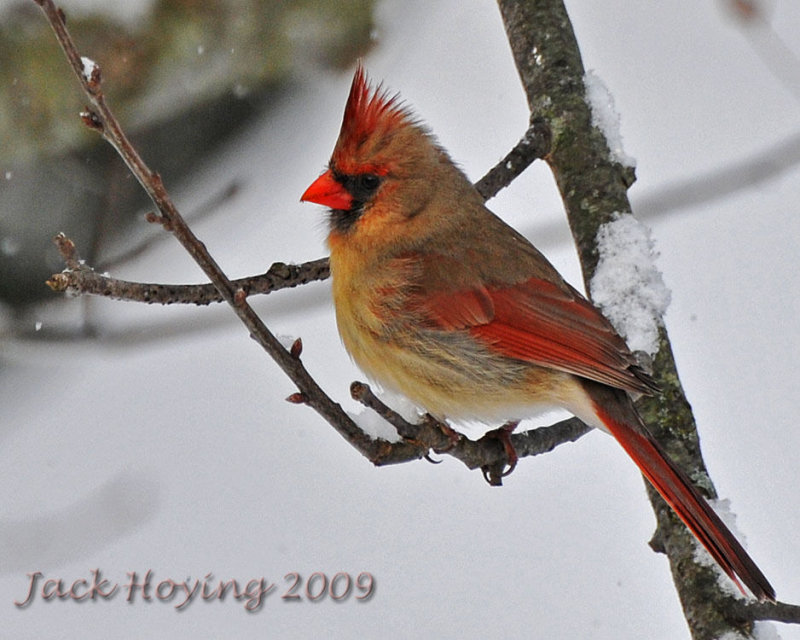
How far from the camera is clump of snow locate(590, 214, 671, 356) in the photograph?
2.66 meters

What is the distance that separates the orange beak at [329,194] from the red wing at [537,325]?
1.06 feet

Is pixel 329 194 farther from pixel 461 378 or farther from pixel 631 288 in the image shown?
pixel 631 288

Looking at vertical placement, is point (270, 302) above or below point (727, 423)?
above

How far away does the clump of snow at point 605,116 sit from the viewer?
2.92 meters

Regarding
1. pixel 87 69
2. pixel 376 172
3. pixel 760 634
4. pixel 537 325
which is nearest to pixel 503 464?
pixel 537 325

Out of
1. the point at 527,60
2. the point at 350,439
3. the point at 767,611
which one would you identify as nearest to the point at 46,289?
the point at 527,60

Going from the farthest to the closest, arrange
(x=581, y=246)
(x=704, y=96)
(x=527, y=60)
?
(x=704, y=96) → (x=527, y=60) → (x=581, y=246)

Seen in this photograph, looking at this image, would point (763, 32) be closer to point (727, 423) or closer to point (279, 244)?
point (727, 423)

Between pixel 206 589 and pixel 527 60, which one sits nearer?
pixel 527 60

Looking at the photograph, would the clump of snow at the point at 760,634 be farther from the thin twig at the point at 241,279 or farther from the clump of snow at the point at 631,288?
the thin twig at the point at 241,279

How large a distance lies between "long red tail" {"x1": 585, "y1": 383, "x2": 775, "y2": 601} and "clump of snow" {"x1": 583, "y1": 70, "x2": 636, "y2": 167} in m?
0.73

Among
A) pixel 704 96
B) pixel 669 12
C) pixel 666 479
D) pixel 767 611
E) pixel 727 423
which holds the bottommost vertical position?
pixel 767 611

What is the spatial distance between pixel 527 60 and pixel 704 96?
2144mm

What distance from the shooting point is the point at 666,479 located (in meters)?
2.24
